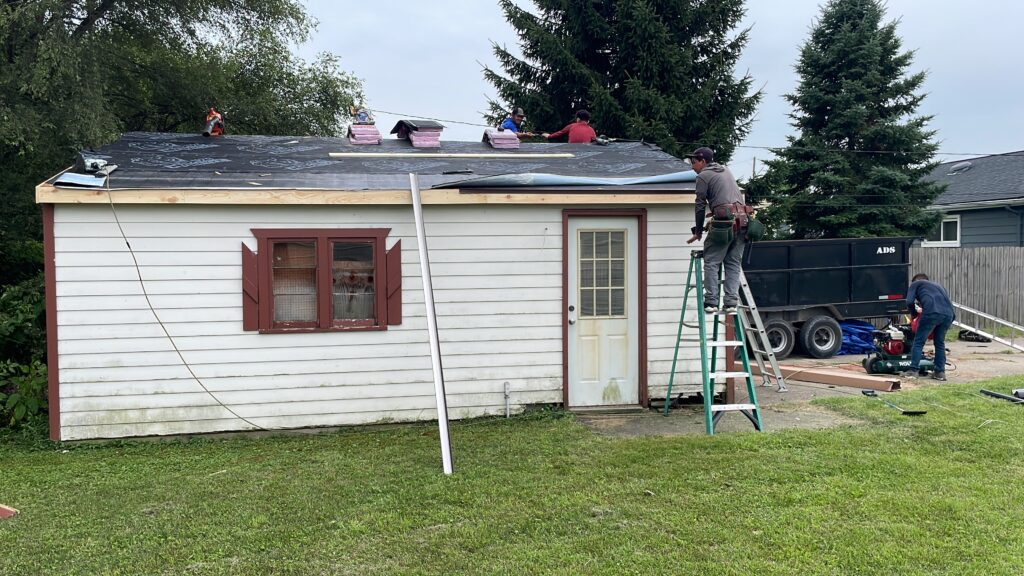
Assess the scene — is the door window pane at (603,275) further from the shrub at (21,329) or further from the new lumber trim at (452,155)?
the shrub at (21,329)

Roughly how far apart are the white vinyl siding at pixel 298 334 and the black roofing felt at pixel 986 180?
16109 millimetres

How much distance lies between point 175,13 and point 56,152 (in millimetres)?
3633

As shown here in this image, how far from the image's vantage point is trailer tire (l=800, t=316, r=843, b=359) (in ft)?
41.5

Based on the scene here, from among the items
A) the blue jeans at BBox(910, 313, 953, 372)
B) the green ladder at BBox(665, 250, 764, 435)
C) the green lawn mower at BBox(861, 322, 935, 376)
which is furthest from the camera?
the green lawn mower at BBox(861, 322, 935, 376)

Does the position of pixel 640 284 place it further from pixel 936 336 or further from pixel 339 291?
pixel 936 336

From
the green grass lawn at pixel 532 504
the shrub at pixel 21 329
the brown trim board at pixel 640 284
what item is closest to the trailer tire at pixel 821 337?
the green grass lawn at pixel 532 504

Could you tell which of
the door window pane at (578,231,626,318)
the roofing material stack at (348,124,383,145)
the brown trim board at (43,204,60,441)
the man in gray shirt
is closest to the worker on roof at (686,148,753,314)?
the man in gray shirt

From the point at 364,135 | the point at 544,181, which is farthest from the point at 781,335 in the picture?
the point at 364,135

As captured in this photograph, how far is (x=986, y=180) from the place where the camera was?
2141 centimetres

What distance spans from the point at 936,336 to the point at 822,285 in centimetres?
269

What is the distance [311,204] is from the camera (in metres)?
7.11

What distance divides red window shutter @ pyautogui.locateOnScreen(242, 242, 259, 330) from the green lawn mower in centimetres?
814

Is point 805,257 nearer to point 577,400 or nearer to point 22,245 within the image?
point 577,400

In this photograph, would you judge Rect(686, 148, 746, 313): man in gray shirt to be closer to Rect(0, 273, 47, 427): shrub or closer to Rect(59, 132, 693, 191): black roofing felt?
Rect(59, 132, 693, 191): black roofing felt
